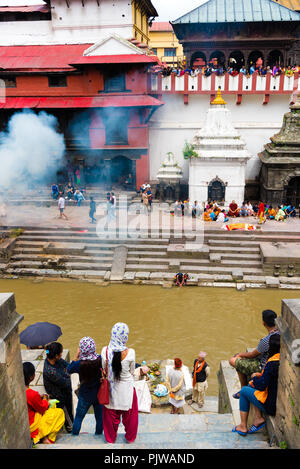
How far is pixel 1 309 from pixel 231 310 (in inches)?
315

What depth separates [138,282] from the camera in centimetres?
1205

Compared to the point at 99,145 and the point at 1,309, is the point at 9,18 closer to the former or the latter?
the point at 99,145

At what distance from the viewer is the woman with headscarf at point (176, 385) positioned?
5.70 metres

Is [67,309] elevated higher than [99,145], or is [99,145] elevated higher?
[99,145]

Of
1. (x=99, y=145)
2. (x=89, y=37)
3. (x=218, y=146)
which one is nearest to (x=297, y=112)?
(x=218, y=146)

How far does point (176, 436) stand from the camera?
156 inches

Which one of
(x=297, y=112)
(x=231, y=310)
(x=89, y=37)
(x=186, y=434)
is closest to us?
(x=186, y=434)

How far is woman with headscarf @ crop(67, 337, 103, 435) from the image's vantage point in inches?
150

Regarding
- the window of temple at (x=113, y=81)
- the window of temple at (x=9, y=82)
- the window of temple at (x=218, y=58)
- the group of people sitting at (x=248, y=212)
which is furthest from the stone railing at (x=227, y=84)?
the window of temple at (x=9, y=82)

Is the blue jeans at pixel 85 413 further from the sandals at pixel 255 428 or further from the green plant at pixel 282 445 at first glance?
the green plant at pixel 282 445

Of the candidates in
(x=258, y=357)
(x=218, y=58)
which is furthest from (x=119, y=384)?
(x=218, y=58)

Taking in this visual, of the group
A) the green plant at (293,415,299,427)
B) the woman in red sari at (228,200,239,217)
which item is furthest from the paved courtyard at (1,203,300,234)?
the green plant at (293,415,299,427)

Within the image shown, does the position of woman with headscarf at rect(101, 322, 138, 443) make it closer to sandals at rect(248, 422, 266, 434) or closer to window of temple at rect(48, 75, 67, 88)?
sandals at rect(248, 422, 266, 434)

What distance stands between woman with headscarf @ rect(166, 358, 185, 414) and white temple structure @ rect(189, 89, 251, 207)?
12124mm
